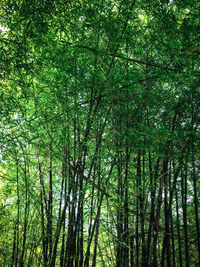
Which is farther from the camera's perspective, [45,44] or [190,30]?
[45,44]

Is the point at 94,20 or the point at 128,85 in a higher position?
the point at 94,20

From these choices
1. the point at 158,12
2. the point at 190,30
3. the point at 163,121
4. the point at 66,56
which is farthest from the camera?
the point at 163,121

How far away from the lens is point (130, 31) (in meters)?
2.58

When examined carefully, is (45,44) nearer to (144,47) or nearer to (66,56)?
(66,56)

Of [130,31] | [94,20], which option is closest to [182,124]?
[130,31]

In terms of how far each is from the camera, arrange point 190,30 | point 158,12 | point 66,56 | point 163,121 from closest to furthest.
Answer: point 190,30 < point 158,12 < point 66,56 < point 163,121

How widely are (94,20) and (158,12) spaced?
81 cm

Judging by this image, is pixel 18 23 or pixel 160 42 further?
pixel 160 42

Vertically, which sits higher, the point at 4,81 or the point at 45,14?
the point at 45,14

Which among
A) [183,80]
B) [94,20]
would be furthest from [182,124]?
[94,20]

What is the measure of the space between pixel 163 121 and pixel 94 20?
5.75ft

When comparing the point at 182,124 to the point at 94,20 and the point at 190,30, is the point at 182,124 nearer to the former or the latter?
the point at 190,30

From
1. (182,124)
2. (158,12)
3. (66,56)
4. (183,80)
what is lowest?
(182,124)

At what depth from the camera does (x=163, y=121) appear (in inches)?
127
